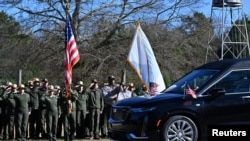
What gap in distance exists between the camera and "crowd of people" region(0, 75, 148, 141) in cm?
1659

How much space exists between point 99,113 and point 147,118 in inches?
271

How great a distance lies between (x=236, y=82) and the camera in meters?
11.9

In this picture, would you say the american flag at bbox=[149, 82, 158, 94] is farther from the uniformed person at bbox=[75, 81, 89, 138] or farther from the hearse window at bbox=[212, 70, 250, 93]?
the uniformed person at bbox=[75, 81, 89, 138]

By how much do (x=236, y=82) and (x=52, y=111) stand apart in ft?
22.6

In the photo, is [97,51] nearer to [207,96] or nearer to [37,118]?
[37,118]

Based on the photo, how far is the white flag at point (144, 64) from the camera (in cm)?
1470

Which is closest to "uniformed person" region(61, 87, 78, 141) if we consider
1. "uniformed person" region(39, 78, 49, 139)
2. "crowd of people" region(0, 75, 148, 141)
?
"crowd of people" region(0, 75, 148, 141)

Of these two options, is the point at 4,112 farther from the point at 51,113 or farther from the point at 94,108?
the point at 94,108

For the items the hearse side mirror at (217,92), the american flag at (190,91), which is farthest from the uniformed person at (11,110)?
the hearse side mirror at (217,92)

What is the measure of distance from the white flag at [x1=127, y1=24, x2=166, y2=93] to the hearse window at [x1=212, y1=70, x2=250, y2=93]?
10.1 ft

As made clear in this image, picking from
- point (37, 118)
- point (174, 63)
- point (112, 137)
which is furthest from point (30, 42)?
point (112, 137)

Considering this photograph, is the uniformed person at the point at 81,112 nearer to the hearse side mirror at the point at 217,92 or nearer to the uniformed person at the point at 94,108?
the uniformed person at the point at 94,108

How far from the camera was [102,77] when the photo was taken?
31391mm

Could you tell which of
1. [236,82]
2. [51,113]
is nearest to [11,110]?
[51,113]
